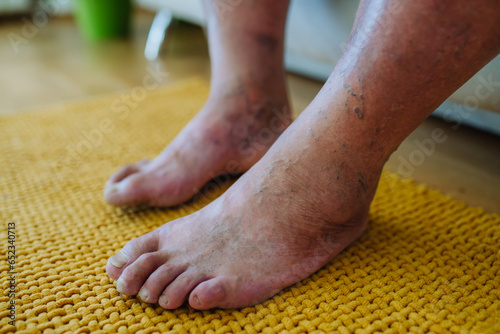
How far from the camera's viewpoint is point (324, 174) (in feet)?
1.76

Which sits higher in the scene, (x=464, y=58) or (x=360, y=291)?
(x=464, y=58)

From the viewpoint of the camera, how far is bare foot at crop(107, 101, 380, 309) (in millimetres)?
518

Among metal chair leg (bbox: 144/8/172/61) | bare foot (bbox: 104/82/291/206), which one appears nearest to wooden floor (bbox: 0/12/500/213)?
metal chair leg (bbox: 144/8/172/61)

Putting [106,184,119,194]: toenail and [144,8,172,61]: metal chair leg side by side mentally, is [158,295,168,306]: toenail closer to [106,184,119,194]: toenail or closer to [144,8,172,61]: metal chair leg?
[106,184,119,194]: toenail

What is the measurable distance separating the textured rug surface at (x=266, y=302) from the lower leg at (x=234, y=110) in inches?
2.4

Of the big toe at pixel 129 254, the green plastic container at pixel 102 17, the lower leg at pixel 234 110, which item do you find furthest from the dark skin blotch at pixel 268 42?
the green plastic container at pixel 102 17

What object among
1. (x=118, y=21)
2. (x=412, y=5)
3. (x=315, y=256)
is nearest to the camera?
(x=412, y=5)

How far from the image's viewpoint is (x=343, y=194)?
1.79 ft

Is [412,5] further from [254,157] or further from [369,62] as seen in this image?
[254,157]

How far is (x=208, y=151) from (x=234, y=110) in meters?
0.09

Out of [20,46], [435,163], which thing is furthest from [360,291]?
[20,46]

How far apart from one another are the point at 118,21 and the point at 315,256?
2129mm

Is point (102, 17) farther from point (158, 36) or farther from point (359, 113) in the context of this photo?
point (359, 113)

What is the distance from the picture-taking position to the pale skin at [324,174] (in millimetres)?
462
